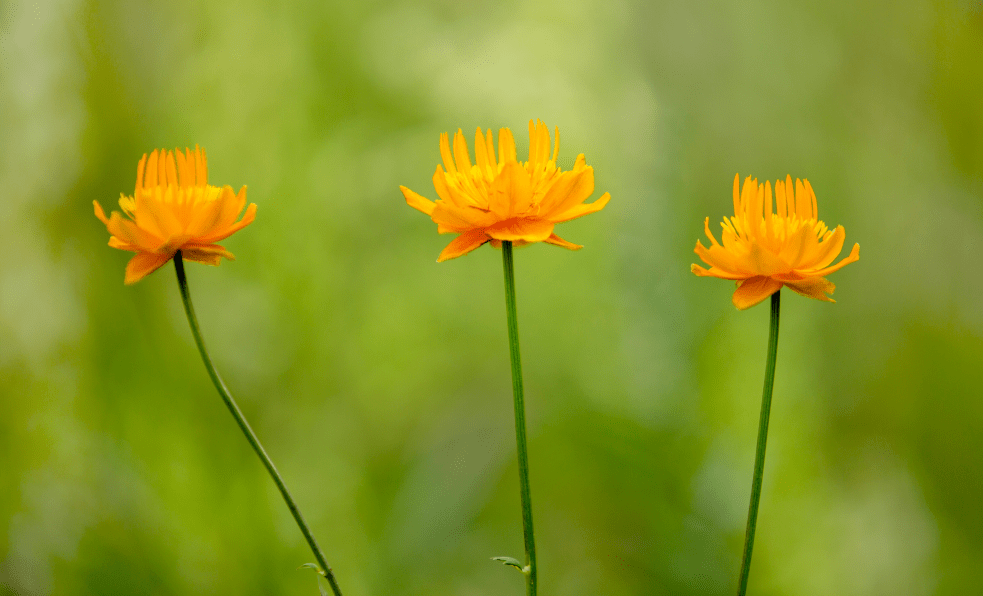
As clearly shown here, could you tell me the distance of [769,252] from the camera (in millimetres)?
387

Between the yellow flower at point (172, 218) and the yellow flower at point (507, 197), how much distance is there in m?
0.12

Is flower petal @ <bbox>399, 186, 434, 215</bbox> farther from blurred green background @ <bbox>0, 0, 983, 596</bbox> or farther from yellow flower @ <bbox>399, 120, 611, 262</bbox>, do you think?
blurred green background @ <bbox>0, 0, 983, 596</bbox>

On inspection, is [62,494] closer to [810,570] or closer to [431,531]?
[431,531]

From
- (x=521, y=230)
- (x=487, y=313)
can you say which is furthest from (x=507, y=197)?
(x=487, y=313)

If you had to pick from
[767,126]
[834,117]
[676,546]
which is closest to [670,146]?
[767,126]

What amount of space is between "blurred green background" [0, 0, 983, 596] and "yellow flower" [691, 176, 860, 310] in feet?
2.33

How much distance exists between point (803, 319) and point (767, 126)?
325 mm

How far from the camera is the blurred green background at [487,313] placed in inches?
39.5

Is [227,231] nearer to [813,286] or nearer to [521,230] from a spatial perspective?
[521,230]

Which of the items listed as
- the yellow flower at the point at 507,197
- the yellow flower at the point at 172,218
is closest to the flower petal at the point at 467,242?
the yellow flower at the point at 507,197

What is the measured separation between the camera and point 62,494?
0.95 meters

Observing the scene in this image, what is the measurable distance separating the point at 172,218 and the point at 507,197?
0.66 feet

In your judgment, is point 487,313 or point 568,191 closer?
point 568,191

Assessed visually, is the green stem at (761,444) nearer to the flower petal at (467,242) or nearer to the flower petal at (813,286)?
the flower petal at (813,286)
